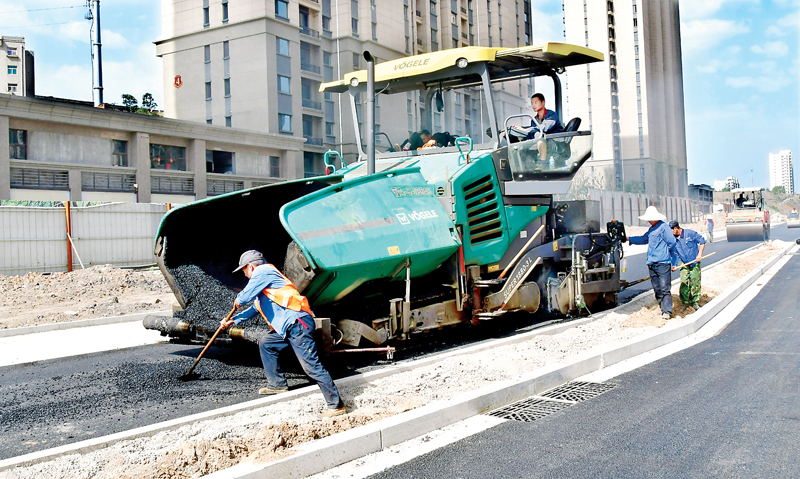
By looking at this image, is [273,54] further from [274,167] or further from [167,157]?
[167,157]

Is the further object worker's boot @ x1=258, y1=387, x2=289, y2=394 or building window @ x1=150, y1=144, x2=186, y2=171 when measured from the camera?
building window @ x1=150, y1=144, x2=186, y2=171

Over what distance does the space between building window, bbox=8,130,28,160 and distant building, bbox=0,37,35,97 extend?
121 feet

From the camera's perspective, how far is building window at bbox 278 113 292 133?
4141 centimetres

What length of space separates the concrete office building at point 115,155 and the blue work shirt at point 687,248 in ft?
88.2

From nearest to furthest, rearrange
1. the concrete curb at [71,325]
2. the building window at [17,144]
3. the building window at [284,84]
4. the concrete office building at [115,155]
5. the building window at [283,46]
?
the concrete curb at [71,325]
the building window at [17,144]
the concrete office building at [115,155]
the building window at [283,46]
the building window at [284,84]

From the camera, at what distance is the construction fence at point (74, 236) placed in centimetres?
1689

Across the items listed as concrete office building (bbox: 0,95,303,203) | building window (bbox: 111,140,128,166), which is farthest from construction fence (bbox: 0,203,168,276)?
building window (bbox: 111,140,128,166)

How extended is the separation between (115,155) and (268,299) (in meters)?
29.5

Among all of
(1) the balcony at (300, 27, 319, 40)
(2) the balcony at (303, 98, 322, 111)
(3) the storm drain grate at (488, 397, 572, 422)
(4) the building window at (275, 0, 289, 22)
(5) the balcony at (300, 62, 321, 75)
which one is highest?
(4) the building window at (275, 0, 289, 22)

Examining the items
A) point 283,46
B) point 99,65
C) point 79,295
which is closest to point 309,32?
point 283,46

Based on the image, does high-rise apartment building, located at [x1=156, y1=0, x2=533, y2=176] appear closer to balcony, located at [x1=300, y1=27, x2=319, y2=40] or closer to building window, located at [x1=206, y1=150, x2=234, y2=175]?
balcony, located at [x1=300, y1=27, x2=319, y2=40]

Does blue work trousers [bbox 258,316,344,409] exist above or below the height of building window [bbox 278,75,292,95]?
below

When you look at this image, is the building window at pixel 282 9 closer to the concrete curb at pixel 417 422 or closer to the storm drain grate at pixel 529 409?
the concrete curb at pixel 417 422

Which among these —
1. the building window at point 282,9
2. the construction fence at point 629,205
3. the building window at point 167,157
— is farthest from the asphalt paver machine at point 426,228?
the building window at point 282,9
